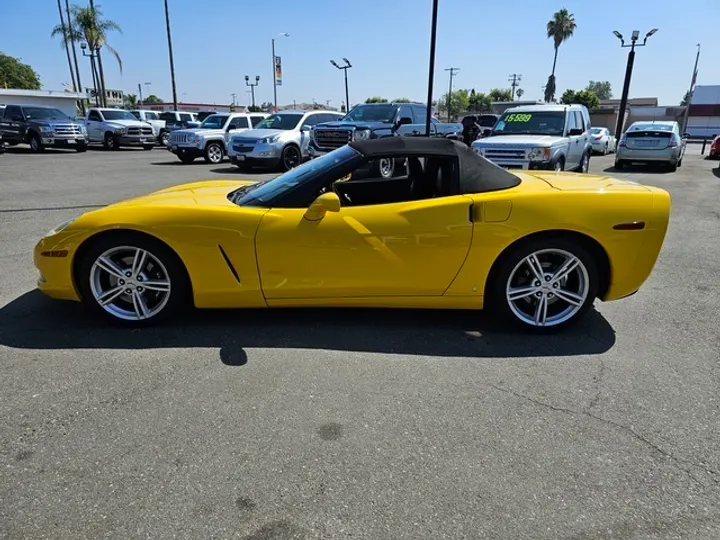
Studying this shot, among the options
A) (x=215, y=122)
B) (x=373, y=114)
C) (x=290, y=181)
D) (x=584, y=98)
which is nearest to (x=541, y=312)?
(x=290, y=181)

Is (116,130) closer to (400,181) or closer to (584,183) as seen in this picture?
(400,181)

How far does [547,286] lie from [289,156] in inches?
480

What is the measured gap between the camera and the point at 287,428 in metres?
2.54

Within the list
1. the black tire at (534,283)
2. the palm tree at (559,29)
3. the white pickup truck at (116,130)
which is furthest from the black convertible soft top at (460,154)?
the palm tree at (559,29)

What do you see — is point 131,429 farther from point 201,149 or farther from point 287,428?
point 201,149

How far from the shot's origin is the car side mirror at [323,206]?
323 cm

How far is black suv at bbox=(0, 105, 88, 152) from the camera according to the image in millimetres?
20938

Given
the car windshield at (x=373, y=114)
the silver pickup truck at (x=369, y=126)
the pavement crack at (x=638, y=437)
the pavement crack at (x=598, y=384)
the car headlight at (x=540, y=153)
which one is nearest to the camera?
the pavement crack at (x=638, y=437)

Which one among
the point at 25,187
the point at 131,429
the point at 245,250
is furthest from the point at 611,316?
the point at 25,187

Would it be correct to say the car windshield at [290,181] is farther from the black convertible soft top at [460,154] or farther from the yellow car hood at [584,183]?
the yellow car hood at [584,183]

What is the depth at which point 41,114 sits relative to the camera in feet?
70.8

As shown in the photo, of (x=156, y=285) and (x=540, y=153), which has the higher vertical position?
(x=540, y=153)

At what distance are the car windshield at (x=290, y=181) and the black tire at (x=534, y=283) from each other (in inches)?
52.0

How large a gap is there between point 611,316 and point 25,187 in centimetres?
1150
